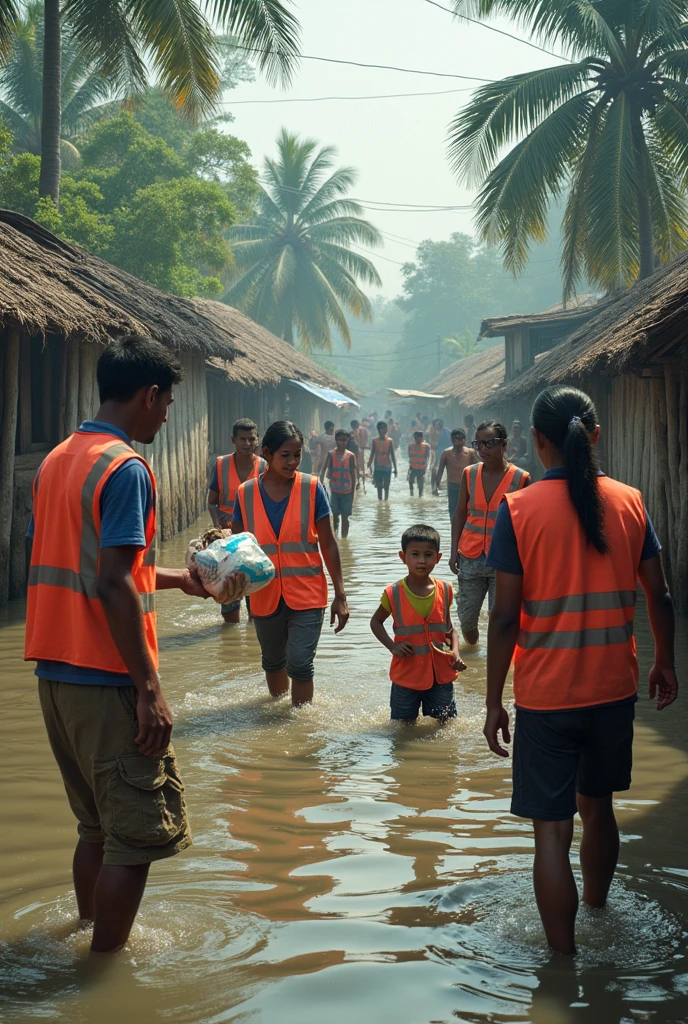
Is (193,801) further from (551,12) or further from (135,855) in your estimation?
(551,12)

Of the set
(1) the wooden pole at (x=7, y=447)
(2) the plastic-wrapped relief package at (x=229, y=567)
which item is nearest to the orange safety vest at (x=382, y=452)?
(1) the wooden pole at (x=7, y=447)

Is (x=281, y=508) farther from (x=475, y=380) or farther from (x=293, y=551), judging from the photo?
(x=475, y=380)

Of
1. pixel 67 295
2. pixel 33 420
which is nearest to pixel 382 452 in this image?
pixel 33 420

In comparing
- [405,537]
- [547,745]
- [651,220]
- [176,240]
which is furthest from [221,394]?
[547,745]

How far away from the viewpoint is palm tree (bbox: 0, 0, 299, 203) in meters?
16.4

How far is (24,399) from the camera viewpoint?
38.3 feet

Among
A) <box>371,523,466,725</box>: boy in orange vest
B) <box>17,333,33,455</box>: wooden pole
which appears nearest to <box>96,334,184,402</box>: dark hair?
<box>371,523,466,725</box>: boy in orange vest

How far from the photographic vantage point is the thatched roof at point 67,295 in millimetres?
10234

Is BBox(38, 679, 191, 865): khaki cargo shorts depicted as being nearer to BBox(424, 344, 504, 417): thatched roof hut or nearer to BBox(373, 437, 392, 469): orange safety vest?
BBox(373, 437, 392, 469): orange safety vest

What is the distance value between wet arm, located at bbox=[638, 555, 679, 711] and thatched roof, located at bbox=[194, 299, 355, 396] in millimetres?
17030

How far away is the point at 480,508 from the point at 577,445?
4.80 metres

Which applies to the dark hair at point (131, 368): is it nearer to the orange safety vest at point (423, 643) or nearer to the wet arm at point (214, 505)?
the orange safety vest at point (423, 643)

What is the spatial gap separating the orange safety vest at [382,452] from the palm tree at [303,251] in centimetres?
2145

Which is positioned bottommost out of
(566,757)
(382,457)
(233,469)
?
(566,757)
